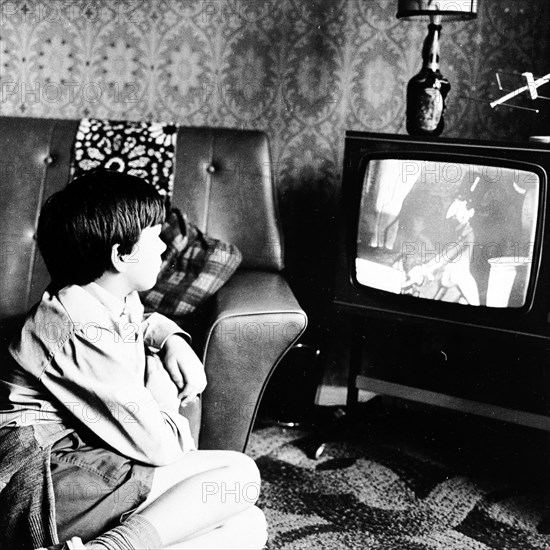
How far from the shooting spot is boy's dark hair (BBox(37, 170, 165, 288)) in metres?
1.31

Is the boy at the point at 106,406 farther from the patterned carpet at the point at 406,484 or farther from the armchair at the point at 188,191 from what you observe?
the armchair at the point at 188,191

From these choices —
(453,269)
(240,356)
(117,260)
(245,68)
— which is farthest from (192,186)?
(117,260)

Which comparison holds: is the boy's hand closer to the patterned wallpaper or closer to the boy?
the boy

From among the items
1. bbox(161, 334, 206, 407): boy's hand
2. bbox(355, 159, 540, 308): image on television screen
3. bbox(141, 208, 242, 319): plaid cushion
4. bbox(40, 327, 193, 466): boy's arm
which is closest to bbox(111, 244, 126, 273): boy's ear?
bbox(40, 327, 193, 466): boy's arm

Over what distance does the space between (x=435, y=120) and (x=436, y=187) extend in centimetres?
27

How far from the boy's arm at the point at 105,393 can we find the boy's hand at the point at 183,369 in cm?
23

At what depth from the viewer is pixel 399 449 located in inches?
89.2

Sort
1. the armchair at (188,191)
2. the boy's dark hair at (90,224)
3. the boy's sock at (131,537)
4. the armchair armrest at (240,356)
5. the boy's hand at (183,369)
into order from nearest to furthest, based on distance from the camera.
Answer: the boy's sock at (131,537), the boy's dark hair at (90,224), the boy's hand at (183,369), the armchair armrest at (240,356), the armchair at (188,191)

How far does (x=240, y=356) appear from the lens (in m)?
1.74

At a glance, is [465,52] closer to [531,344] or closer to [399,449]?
[531,344]

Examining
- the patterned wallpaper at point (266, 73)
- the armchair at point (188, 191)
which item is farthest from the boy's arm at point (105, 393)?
the patterned wallpaper at point (266, 73)

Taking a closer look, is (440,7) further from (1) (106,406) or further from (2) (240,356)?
(1) (106,406)

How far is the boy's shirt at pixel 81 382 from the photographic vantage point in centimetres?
123

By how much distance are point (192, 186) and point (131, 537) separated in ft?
4.39
